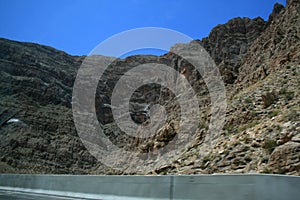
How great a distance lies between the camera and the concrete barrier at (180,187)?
14.5ft

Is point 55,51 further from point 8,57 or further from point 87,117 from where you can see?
point 87,117

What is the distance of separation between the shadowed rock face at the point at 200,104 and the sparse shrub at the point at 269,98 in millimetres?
69

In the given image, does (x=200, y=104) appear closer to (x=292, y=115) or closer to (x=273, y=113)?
(x=273, y=113)

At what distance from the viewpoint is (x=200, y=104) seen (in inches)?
1291

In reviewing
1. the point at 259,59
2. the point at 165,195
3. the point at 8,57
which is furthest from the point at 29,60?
the point at 165,195

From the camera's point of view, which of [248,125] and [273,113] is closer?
[273,113]

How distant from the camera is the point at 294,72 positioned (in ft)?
71.3

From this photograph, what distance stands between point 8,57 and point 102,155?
4157cm

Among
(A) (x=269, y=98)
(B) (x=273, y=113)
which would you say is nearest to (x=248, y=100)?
(A) (x=269, y=98)

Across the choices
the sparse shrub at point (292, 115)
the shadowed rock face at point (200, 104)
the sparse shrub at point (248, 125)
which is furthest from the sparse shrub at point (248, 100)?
the sparse shrub at point (292, 115)

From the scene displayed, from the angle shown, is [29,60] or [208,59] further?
[29,60]

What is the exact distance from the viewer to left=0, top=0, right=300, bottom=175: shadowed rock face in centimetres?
1584

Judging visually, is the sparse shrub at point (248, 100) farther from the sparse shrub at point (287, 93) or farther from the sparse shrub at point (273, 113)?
the sparse shrub at point (273, 113)

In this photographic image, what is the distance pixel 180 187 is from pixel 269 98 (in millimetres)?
16616
